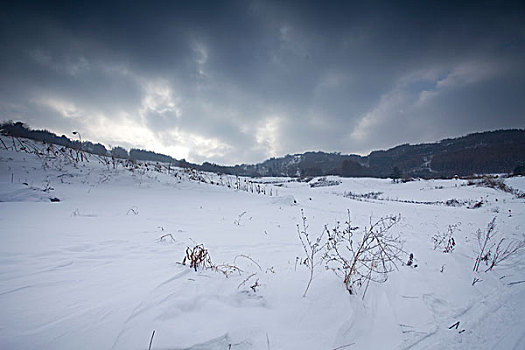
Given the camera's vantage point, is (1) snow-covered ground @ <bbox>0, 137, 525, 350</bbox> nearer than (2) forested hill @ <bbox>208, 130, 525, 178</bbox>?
Yes

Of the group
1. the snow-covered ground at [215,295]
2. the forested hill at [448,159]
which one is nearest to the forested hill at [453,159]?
the forested hill at [448,159]

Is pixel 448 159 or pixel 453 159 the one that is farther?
pixel 448 159

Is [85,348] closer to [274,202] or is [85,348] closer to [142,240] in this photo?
[142,240]

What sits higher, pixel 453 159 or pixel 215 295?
pixel 453 159

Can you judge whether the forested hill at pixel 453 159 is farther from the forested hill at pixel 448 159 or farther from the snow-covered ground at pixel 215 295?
the snow-covered ground at pixel 215 295

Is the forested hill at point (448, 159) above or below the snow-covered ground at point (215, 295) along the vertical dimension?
above

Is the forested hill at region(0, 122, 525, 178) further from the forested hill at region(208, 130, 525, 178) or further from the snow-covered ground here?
the snow-covered ground

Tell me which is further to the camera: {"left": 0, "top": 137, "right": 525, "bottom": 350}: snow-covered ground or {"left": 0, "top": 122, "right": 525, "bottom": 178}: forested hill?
{"left": 0, "top": 122, "right": 525, "bottom": 178}: forested hill

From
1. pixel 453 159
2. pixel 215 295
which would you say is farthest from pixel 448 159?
pixel 215 295

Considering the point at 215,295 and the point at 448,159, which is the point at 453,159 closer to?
the point at 448,159

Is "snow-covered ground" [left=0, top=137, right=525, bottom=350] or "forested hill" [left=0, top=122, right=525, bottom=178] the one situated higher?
"forested hill" [left=0, top=122, right=525, bottom=178]

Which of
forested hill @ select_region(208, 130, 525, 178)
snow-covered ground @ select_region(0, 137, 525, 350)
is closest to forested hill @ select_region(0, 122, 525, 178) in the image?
forested hill @ select_region(208, 130, 525, 178)

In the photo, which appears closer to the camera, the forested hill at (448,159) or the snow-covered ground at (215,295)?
the snow-covered ground at (215,295)

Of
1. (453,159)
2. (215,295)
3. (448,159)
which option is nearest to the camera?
(215,295)
